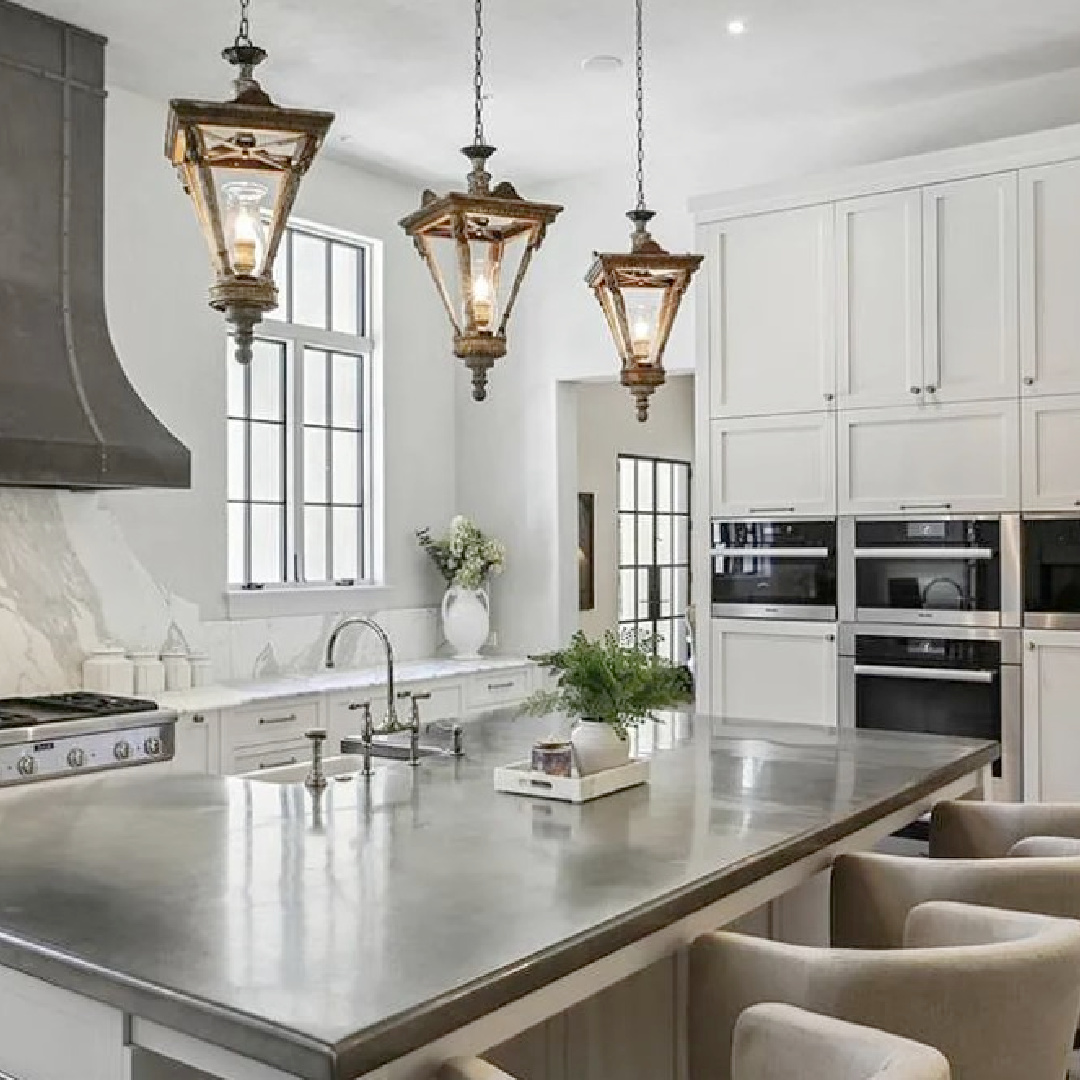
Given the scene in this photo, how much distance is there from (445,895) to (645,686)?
2.78ft

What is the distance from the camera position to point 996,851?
2.71 metres

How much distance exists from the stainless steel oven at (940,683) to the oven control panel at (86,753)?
247 cm

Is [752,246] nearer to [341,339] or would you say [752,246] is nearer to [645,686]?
[341,339]

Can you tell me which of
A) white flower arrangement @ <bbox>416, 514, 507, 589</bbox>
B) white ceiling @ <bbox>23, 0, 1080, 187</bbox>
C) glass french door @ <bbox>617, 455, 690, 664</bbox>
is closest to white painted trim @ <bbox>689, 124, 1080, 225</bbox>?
white ceiling @ <bbox>23, 0, 1080, 187</bbox>

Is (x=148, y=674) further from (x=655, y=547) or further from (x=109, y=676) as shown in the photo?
(x=655, y=547)

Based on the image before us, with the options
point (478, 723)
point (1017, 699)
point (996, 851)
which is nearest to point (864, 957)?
point (996, 851)

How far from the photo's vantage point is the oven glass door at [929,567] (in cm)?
436

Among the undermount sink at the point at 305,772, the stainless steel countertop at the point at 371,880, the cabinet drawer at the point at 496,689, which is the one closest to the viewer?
the stainless steel countertop at the point at 371,880

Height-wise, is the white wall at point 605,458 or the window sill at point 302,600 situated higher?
the white wall at point 605,458

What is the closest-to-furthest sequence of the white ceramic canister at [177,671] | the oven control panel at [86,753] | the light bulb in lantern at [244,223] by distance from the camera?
the light bulb in lantern at [244,223] < the oven control panel at [86,753] < the white ceramic canister at [177,671]

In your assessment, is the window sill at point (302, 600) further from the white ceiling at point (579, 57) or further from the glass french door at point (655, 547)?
the glass french door at point (655, 547)

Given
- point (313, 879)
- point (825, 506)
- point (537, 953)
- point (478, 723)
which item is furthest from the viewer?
point (825, 506)

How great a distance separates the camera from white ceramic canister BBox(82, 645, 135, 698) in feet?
14.9

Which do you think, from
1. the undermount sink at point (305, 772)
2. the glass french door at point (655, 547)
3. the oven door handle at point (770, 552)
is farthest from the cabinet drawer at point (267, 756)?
the glass french door at point (655, 547)
